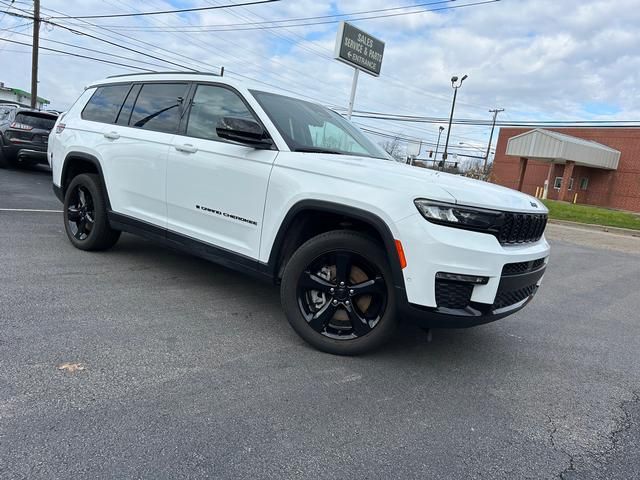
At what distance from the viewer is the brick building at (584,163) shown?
3475 cm

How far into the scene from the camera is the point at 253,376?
3.09 meters

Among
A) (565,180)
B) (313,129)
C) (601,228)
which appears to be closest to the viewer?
(313,129)

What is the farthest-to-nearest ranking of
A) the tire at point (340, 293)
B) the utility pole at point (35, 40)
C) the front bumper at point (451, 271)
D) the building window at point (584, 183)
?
the building window at point (584, 183), the utility pole at point (35, 40), the tire at point (340, 293), the front bumper at point (451, 271)

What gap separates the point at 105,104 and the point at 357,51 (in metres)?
15.5

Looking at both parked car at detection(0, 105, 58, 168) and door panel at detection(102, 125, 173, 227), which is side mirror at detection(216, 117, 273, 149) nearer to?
door panel at detection(102, 125, 173, 227)

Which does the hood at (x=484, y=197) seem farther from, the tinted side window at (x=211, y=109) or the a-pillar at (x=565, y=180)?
the a-pillar at (x=565, y=180)

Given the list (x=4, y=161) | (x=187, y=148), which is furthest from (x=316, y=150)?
(x=4, y=161)

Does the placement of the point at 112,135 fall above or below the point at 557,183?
below

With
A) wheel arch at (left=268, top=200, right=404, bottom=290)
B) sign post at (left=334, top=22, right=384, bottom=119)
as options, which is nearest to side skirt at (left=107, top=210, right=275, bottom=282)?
wheel arch at (left=268, top=200, right=404, bottom=290)

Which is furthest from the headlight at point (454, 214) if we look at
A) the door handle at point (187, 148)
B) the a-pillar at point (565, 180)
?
the a-pillar at point (565, 180)

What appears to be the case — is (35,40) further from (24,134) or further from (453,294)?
(453,294)

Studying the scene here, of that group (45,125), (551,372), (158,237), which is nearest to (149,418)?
(158,237)

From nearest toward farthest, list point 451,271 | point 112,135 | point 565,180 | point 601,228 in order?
point 451,271 < point 112,135 < point 601,228 < point 565,180

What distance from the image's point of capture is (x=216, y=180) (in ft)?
13.1
